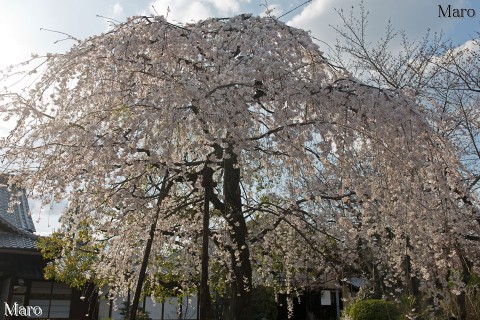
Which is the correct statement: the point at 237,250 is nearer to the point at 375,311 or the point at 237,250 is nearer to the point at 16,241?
the point at 375,311

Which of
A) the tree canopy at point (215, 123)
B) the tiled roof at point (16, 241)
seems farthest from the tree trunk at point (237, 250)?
the tiled roof at point (16, 241)

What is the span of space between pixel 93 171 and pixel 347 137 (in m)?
2.80

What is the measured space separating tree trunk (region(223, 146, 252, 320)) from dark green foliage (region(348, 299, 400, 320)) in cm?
614

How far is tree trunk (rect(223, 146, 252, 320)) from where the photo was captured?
5898mm

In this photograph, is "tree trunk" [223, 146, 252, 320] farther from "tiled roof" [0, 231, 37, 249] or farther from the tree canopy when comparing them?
"tiled roof" [0, 231, 37, 249]

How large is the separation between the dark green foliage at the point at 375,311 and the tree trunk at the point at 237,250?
20.1ft

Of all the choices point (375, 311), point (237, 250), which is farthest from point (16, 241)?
point (375, 311)

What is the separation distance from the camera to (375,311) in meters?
10.9

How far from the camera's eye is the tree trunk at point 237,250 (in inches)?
232

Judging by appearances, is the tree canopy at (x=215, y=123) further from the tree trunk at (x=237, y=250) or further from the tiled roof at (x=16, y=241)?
the tiled roof at (x=16, y=241)

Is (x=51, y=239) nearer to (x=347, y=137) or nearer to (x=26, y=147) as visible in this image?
(x=26, y=147)

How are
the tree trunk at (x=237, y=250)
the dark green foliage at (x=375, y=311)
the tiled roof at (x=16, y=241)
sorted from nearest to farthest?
the tree trunk at (x=237, y=250), the dark green foliage at (x=375, y=311), the tiled roof at (x=16, y=241)

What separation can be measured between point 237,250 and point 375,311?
262 inches

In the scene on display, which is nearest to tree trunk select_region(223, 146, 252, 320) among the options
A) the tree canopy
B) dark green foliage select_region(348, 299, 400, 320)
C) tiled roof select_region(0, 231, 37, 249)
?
the tree canopy
